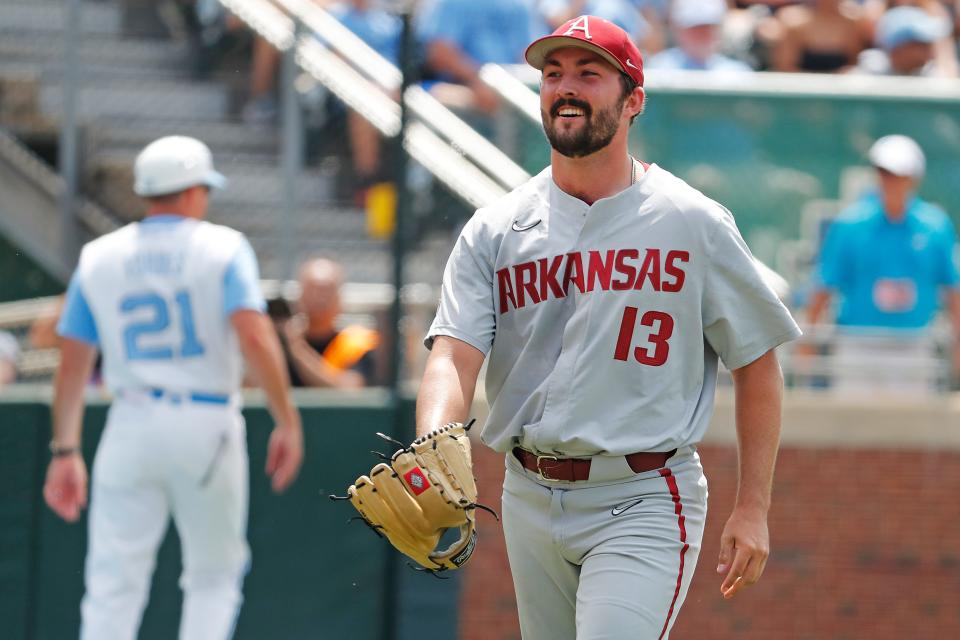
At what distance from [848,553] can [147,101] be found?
4328 mm

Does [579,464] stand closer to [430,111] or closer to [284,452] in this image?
[284,452]

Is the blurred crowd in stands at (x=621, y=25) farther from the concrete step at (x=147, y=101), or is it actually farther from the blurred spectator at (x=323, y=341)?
the blurred spectator at (x=323, y=341)

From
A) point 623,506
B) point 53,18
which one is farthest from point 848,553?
point 53,18

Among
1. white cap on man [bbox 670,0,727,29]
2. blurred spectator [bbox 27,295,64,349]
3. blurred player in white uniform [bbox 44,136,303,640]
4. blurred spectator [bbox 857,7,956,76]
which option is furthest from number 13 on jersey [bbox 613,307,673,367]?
blurred spectator [bbox 857,7,956,76]

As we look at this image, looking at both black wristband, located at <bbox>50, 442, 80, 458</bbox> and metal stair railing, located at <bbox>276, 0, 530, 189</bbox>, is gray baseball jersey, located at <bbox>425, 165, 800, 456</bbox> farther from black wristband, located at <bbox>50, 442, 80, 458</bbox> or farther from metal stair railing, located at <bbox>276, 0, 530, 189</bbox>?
metal stair railing, located at <bbox>276, 0, 530, 189</bbox>

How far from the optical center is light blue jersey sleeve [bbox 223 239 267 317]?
6.58 metres

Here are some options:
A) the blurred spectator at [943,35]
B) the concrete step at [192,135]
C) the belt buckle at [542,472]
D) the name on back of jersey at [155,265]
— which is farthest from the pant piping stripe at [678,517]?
the blurred spectator at [943,35]

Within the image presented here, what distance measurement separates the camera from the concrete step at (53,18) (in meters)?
8.43

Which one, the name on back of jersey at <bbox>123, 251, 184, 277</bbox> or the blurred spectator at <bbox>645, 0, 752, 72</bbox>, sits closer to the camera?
the name on back of jersey at <bbox>123, 251, 184, 277</bbox>

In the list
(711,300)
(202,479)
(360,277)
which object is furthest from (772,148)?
(711,300)

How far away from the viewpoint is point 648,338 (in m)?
4.07

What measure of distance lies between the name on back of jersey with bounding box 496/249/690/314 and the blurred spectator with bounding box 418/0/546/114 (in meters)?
4.61

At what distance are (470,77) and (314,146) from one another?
37.5 inches

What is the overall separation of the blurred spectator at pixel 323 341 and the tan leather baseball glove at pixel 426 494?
12.3 feet
